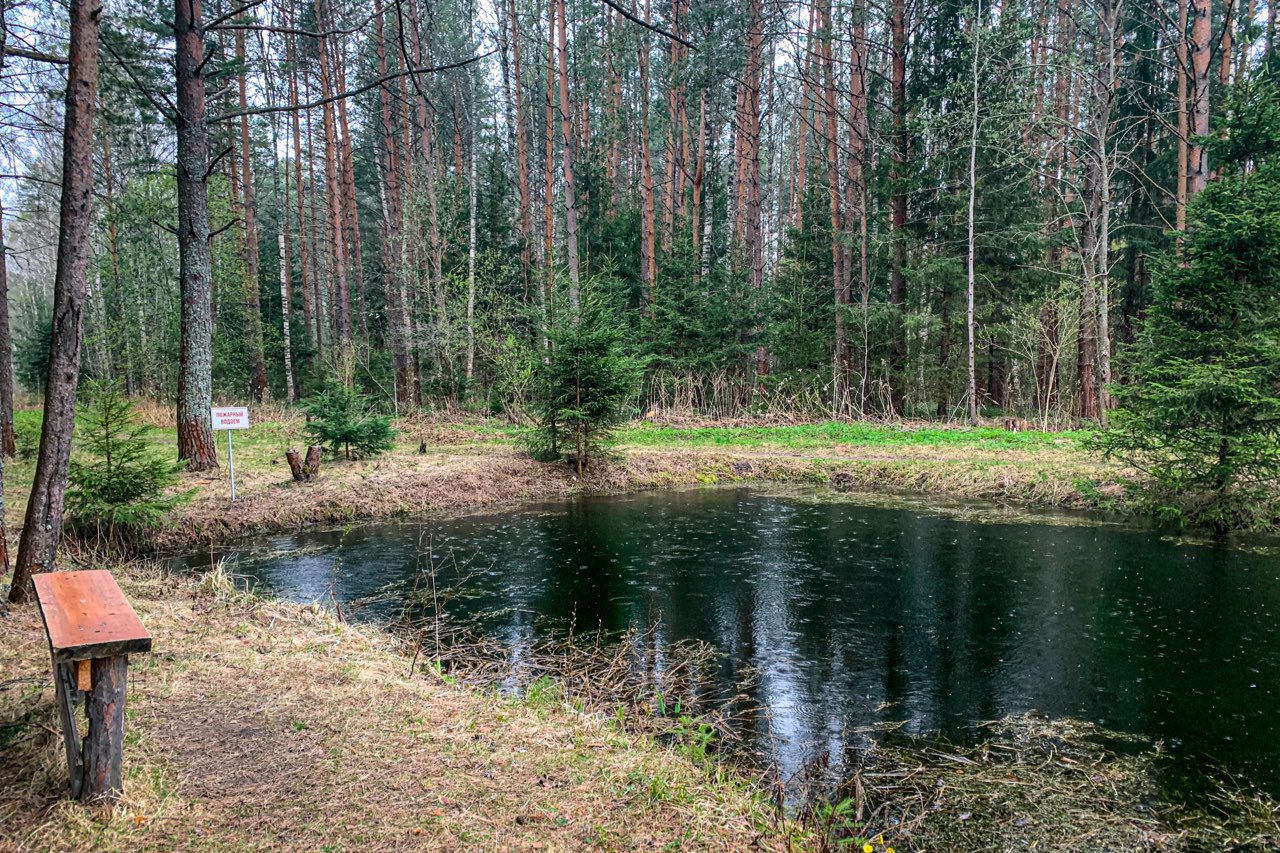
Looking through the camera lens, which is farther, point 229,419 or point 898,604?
point 229,419

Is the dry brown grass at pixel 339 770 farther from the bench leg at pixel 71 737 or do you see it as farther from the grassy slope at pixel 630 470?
the grassy slope at pixel 630 470

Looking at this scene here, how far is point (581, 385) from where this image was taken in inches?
515

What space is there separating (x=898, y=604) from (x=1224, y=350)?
18.7 ft

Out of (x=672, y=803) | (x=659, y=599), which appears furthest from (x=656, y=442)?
(x=672, y=803)

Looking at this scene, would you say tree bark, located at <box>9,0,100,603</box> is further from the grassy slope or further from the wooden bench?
the grassy slope

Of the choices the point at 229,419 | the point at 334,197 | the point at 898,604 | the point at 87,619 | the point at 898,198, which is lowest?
the point at 898,604

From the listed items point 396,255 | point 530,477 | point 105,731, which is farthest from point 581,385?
point 396,255

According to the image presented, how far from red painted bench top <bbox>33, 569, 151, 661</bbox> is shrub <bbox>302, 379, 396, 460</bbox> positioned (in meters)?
9.51

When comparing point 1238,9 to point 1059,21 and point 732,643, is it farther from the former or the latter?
point 732,643

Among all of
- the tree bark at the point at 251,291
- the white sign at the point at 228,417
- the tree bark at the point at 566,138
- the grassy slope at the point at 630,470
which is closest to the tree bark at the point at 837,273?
the grassy slope at the point at 630,470

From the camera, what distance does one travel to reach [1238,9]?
19297 mm

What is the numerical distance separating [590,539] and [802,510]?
384 centimetres

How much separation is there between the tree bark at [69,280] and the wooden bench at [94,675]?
2.55m

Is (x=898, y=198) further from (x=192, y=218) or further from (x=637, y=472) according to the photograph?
(x=192, y=218)
